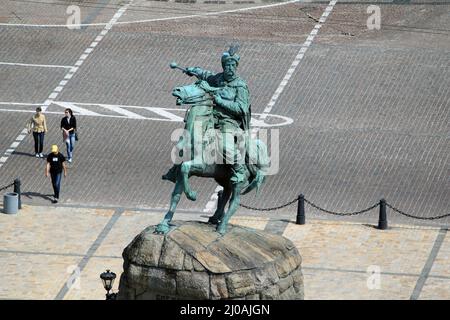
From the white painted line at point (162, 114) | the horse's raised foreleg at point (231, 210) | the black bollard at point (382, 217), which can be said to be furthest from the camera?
the white painted line at point (162, 114)

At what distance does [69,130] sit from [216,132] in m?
15.8

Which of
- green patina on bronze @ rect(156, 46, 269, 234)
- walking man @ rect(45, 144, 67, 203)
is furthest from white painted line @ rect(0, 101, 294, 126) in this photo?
green patina on bronze @ rect(156, 46, 269, 234)

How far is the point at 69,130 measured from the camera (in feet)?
182

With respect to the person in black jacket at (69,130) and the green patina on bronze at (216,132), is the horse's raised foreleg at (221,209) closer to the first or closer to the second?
the green patina on bronze at (216,132)

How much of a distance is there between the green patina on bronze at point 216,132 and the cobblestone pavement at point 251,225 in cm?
607

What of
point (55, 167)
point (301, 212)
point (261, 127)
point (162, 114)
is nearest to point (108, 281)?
point (301, 212)

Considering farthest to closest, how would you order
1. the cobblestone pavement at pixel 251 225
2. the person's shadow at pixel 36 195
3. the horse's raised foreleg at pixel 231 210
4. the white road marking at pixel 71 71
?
the white road marking at pixel 71 71, the person's shadow at pixel 36 195, the cobblestone pavement at pixel 251 225, the horse's raised foreleg at pixel 231 210

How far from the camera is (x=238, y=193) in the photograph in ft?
134

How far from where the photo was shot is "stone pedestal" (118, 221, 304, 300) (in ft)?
128

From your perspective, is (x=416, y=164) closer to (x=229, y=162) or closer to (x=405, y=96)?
(x=405, y=96)

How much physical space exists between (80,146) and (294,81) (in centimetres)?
792

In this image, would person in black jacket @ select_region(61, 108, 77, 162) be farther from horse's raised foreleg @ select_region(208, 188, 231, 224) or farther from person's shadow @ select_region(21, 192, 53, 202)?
horse's raised foreleg @ select_region(208, 188, 231, 224)

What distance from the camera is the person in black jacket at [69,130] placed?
5541 centimetres

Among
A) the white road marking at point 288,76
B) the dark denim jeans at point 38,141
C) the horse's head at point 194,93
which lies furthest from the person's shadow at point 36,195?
the horse's head at point 194,93
